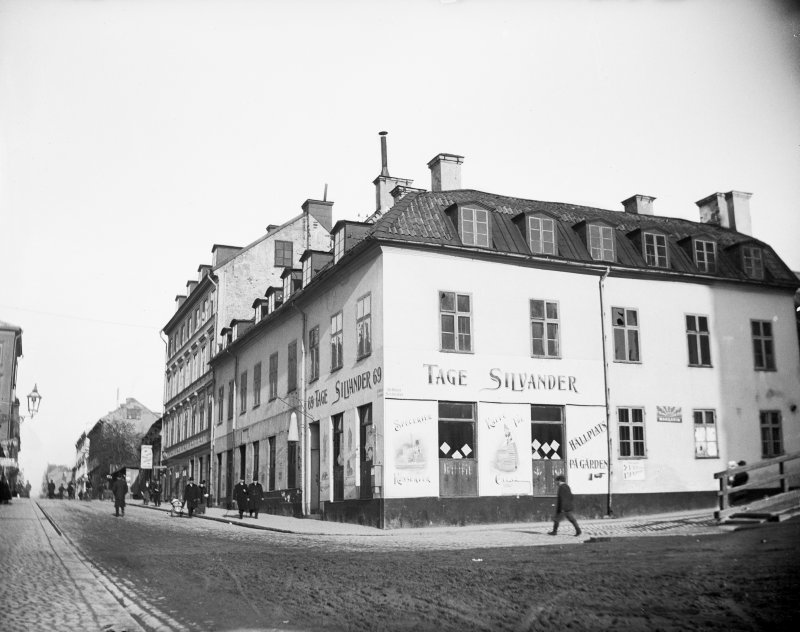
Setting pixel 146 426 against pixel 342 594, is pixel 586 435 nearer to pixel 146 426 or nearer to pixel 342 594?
pixel 342 594

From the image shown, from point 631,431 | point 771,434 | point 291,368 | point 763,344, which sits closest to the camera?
point 631,431

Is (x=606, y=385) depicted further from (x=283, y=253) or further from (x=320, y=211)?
(x=320, y=211)

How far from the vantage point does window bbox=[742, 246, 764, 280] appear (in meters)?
30.1

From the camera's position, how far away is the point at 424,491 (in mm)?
23422

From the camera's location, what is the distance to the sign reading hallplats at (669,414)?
27.3 meters

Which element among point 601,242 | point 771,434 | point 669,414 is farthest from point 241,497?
point 771,434

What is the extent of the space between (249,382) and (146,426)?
76880 millimetres

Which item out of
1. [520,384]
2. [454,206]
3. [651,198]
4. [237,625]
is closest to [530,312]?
[520,384]

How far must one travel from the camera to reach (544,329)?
2617 centimetres

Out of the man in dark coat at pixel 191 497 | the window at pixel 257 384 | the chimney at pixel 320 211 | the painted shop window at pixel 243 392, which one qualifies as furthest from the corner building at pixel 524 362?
the chimney at pixel 320 211

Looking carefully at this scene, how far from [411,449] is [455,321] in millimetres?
4087

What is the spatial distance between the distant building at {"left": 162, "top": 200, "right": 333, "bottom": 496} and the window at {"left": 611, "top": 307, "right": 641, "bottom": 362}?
21412 millimetres

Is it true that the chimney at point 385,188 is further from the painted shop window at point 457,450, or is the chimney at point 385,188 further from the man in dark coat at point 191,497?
the man in dark coat at point 191,497

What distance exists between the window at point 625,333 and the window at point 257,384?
16.7 m
